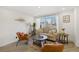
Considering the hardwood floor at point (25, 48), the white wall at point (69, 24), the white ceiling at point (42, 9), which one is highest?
the white ceiling at point (42, 9)

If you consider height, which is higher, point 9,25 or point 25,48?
point 9,25

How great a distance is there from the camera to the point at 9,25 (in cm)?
224

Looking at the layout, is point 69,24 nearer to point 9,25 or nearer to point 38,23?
point 38,23

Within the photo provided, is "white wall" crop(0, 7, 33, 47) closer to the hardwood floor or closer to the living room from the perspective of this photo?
the living room

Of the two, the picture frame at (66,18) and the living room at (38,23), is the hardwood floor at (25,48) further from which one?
the picture frame at (66,18)

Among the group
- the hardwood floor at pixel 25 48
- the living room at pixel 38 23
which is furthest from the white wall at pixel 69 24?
the hardwood floor at pixel 25 48

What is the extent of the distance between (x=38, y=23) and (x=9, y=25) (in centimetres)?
62

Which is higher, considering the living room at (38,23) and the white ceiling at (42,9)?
the white ceiling at (42,9)

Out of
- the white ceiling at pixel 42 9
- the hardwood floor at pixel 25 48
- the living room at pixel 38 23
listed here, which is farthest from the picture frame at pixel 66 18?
the hardwood floor at pixel 25 48

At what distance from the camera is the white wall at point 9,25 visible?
2.19 meters

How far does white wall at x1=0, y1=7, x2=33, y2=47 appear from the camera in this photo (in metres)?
2.19

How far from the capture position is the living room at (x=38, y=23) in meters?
2.20

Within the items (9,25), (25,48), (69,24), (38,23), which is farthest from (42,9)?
(25,48)
